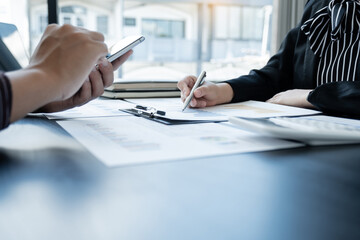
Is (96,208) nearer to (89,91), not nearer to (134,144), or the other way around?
(134,144)

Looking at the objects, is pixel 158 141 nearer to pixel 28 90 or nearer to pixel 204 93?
pixel 28 90

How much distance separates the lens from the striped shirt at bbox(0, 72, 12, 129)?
0.43 meters

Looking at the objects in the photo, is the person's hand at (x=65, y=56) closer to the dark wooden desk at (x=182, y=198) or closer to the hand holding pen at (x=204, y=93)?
the dark wooden desk at (x=182, y=198)

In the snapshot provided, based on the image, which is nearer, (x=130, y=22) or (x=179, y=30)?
(x=130, y=22)

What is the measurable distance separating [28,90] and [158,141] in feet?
0.58

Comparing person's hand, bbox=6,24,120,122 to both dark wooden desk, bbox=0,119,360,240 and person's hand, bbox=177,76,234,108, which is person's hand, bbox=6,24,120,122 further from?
person's hand, bbox=177,76,234,108

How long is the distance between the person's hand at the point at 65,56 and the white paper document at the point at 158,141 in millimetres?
76

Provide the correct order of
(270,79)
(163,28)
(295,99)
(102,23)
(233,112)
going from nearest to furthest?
(233,112), (295,99), (270,79), (102,23), (163,28)

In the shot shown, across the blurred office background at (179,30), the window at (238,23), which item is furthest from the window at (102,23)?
the window at (238,23)

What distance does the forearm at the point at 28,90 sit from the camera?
458mm

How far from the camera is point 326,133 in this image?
46 cm

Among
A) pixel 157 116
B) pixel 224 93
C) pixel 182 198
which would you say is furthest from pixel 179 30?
pixel 182 198

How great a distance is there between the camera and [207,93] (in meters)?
0.86

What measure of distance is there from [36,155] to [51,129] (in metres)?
0.17
